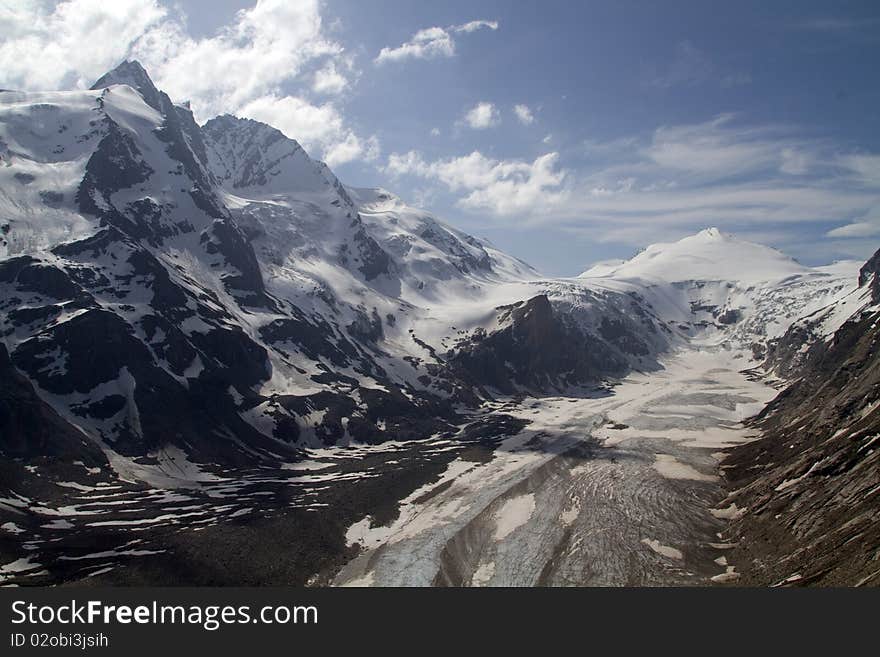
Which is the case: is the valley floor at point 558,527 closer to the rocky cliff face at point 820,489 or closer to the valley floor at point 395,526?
the valley floor at point 395,526

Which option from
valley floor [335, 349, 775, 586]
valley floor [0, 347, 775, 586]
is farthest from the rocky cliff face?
valley floor [0, 347, 775, 586]

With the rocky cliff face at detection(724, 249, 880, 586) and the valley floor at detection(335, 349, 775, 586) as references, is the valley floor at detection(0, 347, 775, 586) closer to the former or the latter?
the valley floor at detection(335, 349, 775, 586)

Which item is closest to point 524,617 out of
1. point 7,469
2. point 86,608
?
point 86,608

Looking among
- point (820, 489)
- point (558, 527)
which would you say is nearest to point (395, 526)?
point (558, 527)

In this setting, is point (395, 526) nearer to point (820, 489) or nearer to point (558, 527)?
Result: point (558, 527)

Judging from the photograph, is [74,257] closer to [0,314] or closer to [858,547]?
[0,314]
